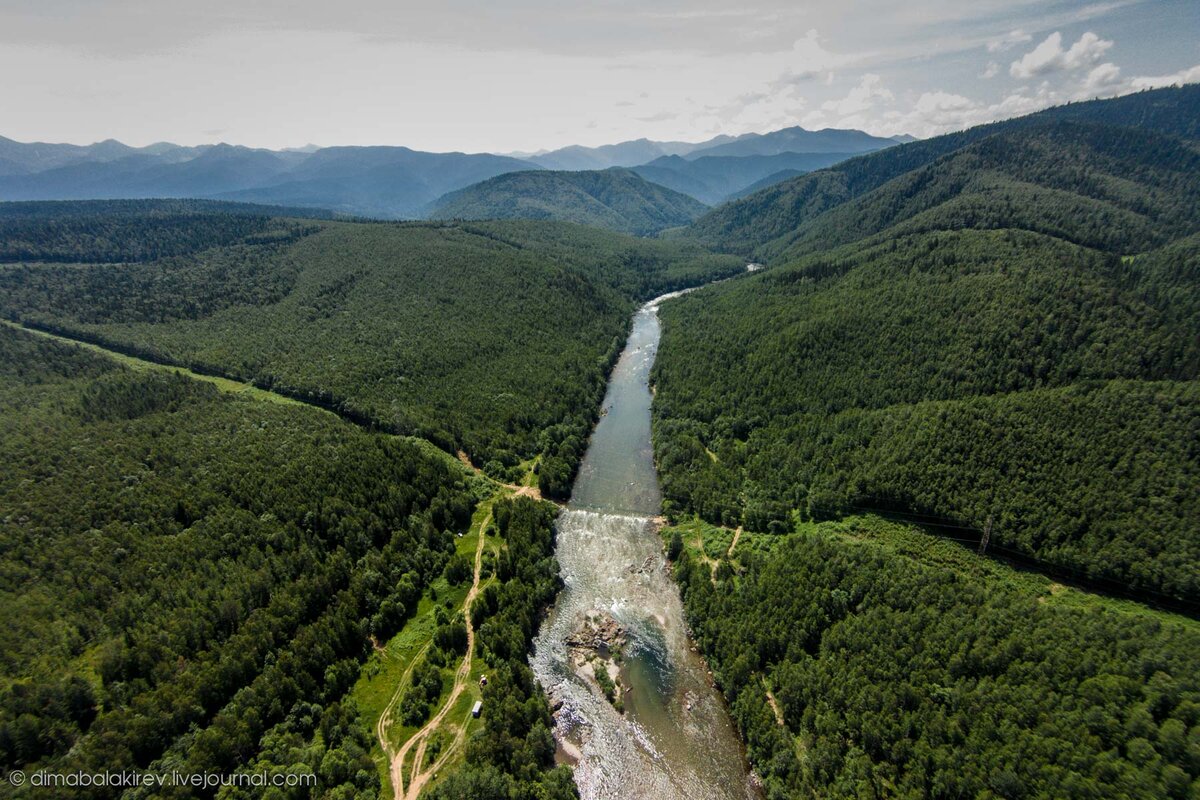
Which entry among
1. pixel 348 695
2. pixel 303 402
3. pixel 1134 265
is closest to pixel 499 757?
pixel 348 695

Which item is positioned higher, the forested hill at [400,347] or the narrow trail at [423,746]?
the forested hill at [400,347]

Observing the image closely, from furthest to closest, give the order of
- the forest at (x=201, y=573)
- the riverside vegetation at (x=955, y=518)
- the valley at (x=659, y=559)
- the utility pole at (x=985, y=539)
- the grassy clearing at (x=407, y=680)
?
the utility pole at (x=985, y=539) → the grassy clearing at (x=407, y=680) → the forest at (x=201, y=573) → the valley at (x=659, y=559) → the riverside vegetation at (x=955, y=518)

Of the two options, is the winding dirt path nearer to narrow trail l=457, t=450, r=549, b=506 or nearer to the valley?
the valley

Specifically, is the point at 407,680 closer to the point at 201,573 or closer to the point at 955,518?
the point at 201,573

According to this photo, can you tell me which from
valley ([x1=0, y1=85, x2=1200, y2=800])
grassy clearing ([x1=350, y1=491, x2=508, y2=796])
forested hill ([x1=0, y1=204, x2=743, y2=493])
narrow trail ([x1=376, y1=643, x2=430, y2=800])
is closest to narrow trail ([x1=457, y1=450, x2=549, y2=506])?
valley ([x1=0, y1=85, x2=1200, y2=800])

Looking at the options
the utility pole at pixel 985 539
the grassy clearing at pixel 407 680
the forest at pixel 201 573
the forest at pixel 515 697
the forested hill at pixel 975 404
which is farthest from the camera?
the utility pole at pixel 985 539

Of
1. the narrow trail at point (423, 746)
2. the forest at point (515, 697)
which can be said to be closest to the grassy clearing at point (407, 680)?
the narrow trail at point (423, 746)

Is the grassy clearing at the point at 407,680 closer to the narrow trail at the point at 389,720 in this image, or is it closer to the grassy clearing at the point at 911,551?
the narrow trail at the point at 389,720

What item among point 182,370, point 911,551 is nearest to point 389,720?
point 911,551

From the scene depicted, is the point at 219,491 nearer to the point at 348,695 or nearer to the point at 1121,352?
the point at 348,695
